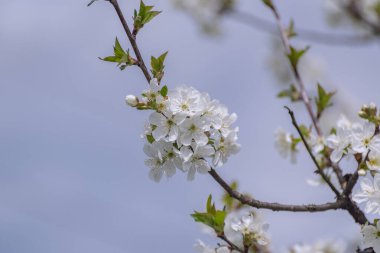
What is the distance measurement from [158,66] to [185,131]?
1.11 feet

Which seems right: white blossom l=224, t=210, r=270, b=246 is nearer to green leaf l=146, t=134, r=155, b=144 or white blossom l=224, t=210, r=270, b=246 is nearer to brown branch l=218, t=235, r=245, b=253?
brown branch l=218, t=235, r=245, b=253

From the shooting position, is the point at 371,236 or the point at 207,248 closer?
the point at 371,236

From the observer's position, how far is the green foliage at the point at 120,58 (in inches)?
83.4

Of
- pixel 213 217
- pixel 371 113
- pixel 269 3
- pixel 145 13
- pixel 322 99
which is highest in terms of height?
pixel 269 3

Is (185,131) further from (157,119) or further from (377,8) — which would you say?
(377,8)

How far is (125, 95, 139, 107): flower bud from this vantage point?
2.06 meters

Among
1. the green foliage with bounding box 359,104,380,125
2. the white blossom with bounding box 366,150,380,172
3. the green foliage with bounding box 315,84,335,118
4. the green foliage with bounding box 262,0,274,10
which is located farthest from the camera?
the green foliage with bounding box 262,0,274,10

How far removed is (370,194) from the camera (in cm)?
209

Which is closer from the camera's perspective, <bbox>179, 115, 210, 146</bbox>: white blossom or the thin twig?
<bbox>179, 115, 210, 146</bbox>: white blossom

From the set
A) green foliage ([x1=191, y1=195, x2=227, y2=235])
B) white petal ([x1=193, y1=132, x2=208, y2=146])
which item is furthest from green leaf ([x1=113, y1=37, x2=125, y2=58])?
green foliage ([x1=191, y1=195, x2=227, y2=235])

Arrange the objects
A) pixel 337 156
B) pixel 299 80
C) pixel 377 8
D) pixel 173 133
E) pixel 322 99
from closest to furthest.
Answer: pixel 173 133
pixel 337 156
pixel 322 99
pixel 299 80
pixel 377 8

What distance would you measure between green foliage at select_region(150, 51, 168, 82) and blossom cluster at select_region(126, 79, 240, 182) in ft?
0.36

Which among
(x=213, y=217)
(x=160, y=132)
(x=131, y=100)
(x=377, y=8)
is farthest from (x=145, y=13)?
(x=377, y=8)

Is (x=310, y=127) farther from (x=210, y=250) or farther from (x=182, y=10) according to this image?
(x=182, y=10)
